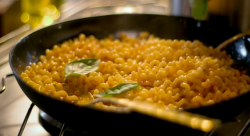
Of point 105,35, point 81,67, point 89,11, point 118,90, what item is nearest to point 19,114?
point 81,67

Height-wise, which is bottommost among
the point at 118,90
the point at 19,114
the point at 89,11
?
the point at 19,114

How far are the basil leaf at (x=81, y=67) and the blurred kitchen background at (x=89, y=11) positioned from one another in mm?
382

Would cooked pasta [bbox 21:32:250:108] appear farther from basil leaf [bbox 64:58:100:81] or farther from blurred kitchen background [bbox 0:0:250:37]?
blurred kitchen background [bbox 0:0:250:37]

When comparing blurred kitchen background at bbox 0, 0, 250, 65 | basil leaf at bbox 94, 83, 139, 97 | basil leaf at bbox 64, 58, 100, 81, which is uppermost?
blurred kitchen background at bbox 0, 0, 250, 65

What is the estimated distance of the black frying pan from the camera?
600 millimetres

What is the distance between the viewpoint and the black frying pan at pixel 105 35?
0.60 m

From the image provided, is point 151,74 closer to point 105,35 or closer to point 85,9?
point 105,35

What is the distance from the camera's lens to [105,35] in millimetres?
1248

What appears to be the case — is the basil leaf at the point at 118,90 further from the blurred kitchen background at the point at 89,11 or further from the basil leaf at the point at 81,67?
the blurred kitchen background at the point at 89,11

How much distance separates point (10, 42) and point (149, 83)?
689mm

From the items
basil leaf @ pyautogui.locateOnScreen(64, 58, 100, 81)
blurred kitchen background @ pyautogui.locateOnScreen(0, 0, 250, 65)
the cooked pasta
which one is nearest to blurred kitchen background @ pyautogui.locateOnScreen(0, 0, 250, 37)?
blurred kitchen background @ pyautogui.locateOnScreen(0, 0, 250, 65)

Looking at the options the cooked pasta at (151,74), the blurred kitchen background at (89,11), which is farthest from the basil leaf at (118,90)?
the blurred kitchen background at (89,11)

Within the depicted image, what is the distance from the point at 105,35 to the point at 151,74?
1.40 feet

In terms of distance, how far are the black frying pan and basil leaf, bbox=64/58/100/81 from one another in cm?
15
